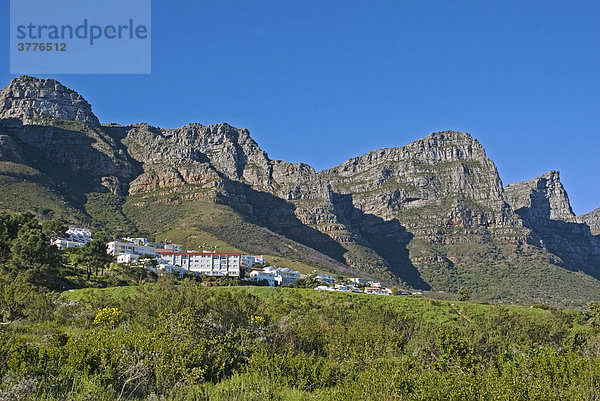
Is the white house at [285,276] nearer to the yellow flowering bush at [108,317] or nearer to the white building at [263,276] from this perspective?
the white building at [263,276]

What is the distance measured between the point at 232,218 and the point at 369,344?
116102 mm

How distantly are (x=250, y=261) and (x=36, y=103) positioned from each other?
442 feet

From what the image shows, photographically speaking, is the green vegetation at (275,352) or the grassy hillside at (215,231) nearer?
the green vegetation at (275,352)

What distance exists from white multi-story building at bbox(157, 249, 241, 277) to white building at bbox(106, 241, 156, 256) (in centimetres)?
324

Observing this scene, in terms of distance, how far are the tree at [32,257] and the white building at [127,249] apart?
1592 inches

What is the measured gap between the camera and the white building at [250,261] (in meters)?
96.3

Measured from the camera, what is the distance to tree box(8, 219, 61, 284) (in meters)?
40.7

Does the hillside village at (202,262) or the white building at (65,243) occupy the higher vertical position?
the white building at (65,243)

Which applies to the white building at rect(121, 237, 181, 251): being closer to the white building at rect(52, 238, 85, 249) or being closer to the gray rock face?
the white building at rect(52, 238, 85, 249)

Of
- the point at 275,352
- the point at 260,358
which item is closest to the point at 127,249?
the point at 275,352

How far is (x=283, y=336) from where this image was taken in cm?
1920

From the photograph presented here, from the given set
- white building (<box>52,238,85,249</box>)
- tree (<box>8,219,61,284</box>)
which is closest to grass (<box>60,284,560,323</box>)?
tree (<box>8,219,61,284</box>)

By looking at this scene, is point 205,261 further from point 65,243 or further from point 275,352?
point 275,352

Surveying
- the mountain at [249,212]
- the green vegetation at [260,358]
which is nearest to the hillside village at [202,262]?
the mountain at [249,212]
